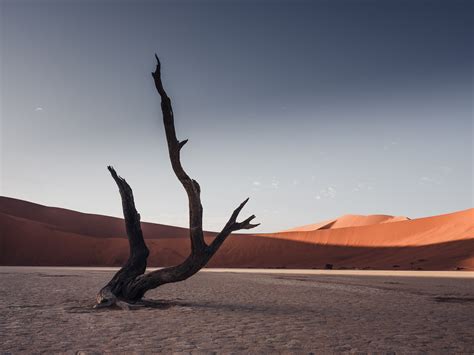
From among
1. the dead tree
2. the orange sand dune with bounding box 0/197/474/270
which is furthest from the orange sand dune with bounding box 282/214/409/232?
the dead tree

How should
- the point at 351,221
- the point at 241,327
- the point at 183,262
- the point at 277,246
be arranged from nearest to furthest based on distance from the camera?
Answer: the point at 241,327 → the point at 183,262 → the point at 277,246 → the point at 351,221

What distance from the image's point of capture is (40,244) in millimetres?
46750

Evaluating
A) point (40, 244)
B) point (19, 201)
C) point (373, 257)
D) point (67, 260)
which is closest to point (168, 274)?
point (373, 257)

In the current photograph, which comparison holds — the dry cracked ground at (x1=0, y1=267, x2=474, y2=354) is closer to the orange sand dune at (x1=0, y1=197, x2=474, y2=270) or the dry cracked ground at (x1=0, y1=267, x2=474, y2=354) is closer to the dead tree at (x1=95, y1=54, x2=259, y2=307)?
the dead tree at (x1=95, y1=54, x2=259, y2=307)

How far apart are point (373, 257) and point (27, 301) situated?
3476cm

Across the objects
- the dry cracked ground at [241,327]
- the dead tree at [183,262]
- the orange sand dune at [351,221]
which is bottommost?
the dry cracked ground at [241,327]

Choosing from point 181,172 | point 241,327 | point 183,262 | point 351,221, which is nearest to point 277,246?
point 183,262

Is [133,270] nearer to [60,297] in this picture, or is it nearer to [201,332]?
[60,297]

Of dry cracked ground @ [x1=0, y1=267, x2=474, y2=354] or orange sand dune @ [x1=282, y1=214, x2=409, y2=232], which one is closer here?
dry cracked ground @ [x1=0, y1=267, x2=474, y2=354]

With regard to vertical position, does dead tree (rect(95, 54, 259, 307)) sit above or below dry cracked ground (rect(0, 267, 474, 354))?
above

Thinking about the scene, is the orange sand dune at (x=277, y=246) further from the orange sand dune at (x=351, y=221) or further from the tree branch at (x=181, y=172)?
the orange sand dune at (x=351, y=221)

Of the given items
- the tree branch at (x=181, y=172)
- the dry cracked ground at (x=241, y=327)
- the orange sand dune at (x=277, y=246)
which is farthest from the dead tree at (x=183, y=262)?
the orange sand dune at (x=277, y=246)

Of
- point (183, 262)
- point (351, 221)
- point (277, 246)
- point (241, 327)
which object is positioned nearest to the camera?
point (241, 327)

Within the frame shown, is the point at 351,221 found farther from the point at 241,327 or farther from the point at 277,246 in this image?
the point at 241,327
